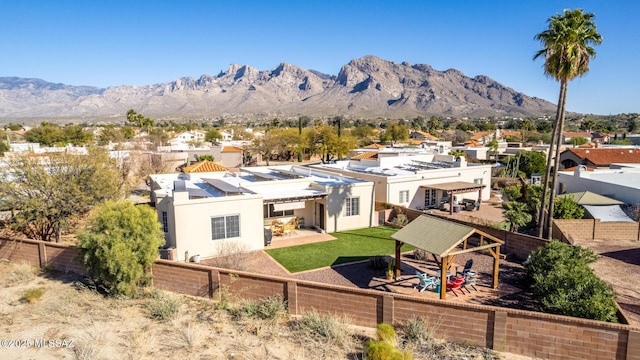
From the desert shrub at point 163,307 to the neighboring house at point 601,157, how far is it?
4794 cm

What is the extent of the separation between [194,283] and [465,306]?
31.8 feet

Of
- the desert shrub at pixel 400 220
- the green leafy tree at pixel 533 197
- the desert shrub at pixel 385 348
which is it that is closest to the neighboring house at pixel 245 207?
the desert shrub at pixel 400 220

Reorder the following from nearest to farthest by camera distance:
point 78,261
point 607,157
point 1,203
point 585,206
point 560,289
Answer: point 560,289
point 78,261
point 1,203
point 585,206
point 607,157

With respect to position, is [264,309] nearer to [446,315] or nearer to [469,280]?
[446,315]

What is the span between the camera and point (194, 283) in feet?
50.6

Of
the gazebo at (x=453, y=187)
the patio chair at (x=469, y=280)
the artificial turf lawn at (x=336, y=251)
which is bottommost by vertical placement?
the artificial turf lawn at (x=336, y=251)

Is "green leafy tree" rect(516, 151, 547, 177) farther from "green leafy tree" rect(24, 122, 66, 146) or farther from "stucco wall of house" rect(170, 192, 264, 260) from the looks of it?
"green leafy tree" rect(24, 122, 66, 146)

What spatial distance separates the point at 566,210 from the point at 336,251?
49.4 ft

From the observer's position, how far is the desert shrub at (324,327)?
12.2m

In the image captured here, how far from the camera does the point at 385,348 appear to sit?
10.9 metres

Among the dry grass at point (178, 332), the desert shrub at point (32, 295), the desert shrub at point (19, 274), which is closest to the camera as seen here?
the dry grass at point (178, 332)

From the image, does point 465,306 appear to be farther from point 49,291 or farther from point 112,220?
point 49,291

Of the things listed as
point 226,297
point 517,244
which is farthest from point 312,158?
point 226,297

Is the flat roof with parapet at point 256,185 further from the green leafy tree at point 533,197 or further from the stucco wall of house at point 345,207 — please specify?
the green leafy tree at point 533,197
